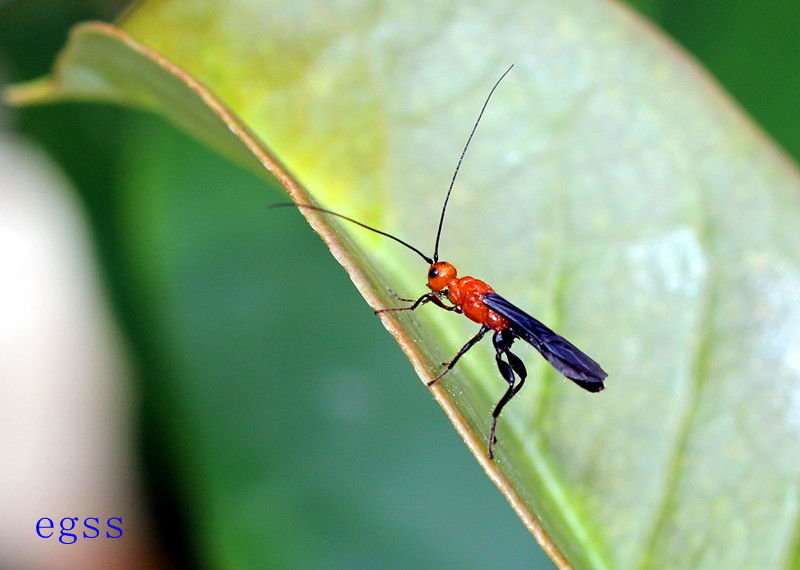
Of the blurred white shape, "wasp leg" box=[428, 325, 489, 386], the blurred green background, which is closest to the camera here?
"wasp leg" box=[428, 325, 489, 386]

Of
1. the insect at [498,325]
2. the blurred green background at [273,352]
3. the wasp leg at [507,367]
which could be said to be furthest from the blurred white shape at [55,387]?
the wasp leg at [507,367]

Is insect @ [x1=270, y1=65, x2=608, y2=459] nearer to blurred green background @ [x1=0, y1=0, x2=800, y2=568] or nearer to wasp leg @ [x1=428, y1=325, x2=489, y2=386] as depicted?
wasp leg @ [x1=428, y1=325, x2=489, y2=386]

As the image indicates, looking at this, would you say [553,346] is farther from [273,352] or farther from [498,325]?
[273,352]

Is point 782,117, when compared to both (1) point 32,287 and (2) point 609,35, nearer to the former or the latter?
(2) point 609,35

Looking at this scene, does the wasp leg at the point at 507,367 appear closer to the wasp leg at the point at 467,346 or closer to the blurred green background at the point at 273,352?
the wasp leg at the point at 467,346

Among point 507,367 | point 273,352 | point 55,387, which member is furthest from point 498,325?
point 55,387

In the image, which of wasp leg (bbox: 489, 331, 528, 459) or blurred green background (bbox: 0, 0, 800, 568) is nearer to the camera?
wasp leg (bbox: 489, 331, 528, 459)

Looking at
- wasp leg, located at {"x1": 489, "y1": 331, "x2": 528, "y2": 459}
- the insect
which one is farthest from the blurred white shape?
wasp leg, located at {"x1": 489, "y1": 331, "x2": 528, "y2": 459}
